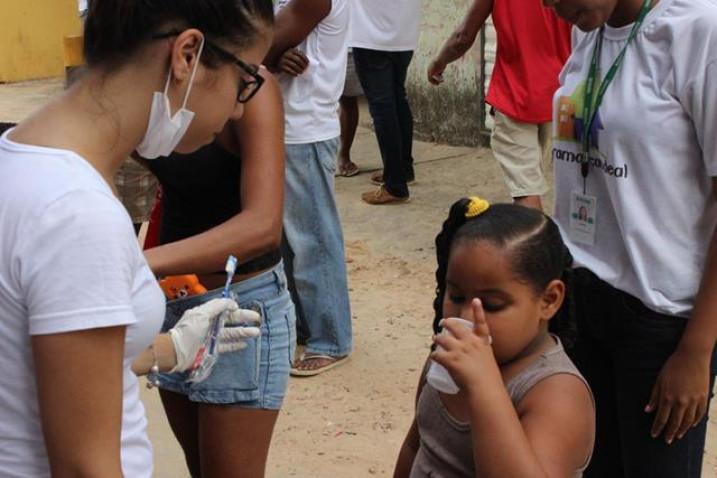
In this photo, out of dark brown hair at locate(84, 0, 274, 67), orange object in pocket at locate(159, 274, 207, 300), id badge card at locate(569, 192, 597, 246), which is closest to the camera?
dark brown hair at locate(84, 0, 274, 67)

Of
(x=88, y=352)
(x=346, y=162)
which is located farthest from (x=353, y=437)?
(x=346, y=162)

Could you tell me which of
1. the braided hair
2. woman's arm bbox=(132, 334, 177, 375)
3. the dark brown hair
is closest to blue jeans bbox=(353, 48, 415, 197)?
the braided hair

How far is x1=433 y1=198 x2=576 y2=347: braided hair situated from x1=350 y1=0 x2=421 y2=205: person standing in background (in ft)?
14.3

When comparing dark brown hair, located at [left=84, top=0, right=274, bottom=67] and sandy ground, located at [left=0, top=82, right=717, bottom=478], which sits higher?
dark brown hair, located at [left=84, top=0, right=274, bottom=67]

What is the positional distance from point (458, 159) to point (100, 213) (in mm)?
6624

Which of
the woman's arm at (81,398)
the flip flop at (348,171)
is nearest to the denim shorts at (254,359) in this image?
the woman's arm at (81,398)

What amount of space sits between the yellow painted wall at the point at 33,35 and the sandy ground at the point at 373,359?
6.74m

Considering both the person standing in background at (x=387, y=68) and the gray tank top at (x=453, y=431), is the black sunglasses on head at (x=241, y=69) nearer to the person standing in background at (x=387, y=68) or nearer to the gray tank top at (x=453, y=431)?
the gray tank top at (x=453, y=431)

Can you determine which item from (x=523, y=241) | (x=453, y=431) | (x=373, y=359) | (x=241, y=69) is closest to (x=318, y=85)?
(x=373, y=359)

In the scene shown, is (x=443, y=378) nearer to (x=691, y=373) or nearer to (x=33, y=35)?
(x=691, y=373)

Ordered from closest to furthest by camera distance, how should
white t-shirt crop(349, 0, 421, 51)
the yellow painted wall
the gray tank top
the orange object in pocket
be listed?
the gray tank top, the orange object in pocket, white t-shirt crop(349, 0, 421, 51), the yellow painted wall

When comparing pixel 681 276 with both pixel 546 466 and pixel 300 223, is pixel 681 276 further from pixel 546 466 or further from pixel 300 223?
pixel 300 223

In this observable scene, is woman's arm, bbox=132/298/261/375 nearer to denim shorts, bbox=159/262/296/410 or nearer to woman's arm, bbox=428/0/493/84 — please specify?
denim shorts, bbox=159/262/296/410

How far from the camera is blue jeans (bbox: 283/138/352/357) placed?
14.1 feet
